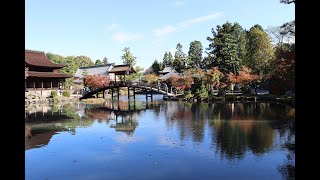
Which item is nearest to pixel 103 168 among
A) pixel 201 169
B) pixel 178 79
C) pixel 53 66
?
pixel 201 169

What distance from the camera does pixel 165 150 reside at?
47.2 feet

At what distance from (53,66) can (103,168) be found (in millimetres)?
43829

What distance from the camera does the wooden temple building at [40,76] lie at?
46.2 metres

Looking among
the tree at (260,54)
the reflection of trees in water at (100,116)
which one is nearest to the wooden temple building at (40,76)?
the reflection of trees in water at (100,116)

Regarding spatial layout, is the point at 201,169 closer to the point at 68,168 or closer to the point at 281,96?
the point at 68,168

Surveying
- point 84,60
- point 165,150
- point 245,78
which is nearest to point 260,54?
point 245,78

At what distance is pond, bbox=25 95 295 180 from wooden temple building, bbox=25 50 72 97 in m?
24.8

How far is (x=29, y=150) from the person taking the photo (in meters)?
15.0
